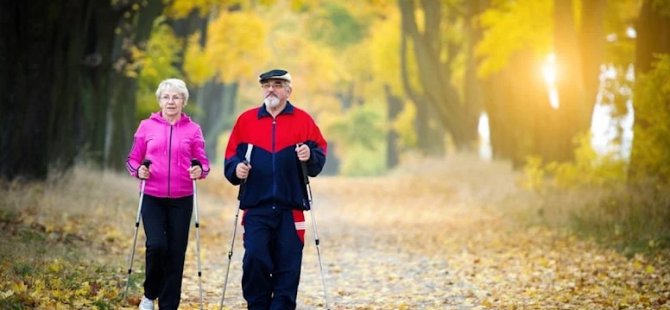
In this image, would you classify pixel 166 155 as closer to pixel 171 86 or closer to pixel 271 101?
pixel 171 86

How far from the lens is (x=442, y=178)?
33250 mm

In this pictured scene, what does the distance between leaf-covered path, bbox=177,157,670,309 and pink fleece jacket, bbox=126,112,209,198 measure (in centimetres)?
198

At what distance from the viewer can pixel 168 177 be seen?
8680 millimetres

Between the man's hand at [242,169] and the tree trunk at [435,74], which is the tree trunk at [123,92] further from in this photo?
the man's hand at [242,169]

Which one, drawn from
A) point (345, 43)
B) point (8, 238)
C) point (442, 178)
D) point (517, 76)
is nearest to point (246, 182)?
point (8, 238)

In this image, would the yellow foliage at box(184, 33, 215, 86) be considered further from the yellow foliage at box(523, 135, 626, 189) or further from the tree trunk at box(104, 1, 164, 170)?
the yellow foliage at box(523, 135, 626, 189)

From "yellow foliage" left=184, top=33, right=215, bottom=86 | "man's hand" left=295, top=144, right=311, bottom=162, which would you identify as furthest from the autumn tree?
"yellow foliage" left=184, top=33, right=215, bottom=86

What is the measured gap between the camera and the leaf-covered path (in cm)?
1102

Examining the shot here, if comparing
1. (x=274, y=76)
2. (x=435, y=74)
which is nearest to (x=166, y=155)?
(x=274, y=76)

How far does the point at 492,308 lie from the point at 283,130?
10.4 ft

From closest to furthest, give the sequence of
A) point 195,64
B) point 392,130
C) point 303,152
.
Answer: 1. point 303,152
2. point 195,64
3. point 392,130

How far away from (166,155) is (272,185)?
995 mm

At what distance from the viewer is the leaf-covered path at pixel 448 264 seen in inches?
434

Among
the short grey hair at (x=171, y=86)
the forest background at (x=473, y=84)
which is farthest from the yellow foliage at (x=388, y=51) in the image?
the short grey hair at (x=171, y=86)
